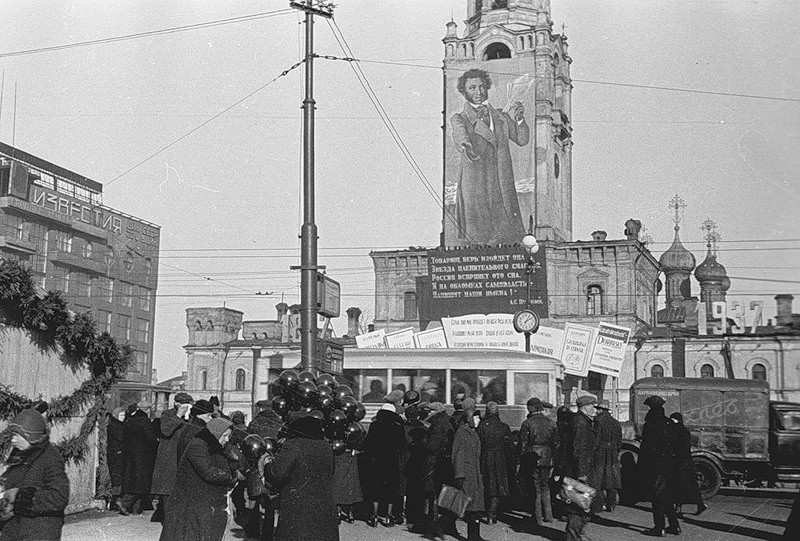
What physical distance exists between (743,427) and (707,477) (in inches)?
89.0

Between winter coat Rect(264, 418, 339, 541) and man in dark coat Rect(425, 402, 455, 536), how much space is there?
5.02 m

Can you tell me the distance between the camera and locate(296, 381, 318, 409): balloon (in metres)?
12.1

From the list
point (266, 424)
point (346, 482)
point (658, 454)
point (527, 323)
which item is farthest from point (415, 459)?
point (527, 323)

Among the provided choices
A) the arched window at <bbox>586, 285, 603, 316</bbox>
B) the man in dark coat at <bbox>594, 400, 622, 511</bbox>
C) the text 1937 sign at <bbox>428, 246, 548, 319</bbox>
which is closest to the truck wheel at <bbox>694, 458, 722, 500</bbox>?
the man in dark coat at <bbox>594, 400, 622, 511</bbox>

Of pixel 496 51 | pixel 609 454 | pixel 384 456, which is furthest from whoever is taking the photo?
pixel 496 51

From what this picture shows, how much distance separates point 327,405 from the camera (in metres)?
12.1

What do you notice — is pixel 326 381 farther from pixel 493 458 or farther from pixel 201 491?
pixel 201 491

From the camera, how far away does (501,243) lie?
5778 centimetres

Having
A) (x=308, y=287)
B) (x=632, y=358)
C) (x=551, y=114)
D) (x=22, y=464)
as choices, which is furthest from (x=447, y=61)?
(x=22, y=464)


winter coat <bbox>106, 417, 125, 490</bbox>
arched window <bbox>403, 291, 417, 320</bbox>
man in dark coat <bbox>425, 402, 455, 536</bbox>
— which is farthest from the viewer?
arched window <bbox>403, 291, 417, 320</bbox>

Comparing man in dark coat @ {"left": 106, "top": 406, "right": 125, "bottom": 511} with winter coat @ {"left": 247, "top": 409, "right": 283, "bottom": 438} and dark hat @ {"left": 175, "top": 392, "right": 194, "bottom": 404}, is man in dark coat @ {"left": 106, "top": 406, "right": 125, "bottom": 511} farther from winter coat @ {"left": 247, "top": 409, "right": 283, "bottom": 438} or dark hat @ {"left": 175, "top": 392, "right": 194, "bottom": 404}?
winter coat @ {"left": 247, "top": 409, "right": 283, "bottom": 438}

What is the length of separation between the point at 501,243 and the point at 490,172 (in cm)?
464

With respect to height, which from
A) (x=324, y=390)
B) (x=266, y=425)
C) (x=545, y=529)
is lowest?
(x=545, y=529)

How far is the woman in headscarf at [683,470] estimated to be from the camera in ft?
41.9
